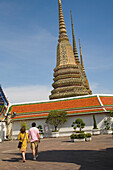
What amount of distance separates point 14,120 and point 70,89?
12712 millimetres

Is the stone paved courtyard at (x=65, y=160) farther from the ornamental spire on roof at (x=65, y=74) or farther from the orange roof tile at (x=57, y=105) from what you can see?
the ornamental spire on roof at (x=65, y=74)

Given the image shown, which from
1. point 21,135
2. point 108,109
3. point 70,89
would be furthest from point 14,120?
point 21,135

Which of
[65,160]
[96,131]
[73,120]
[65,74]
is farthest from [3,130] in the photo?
[65,160]

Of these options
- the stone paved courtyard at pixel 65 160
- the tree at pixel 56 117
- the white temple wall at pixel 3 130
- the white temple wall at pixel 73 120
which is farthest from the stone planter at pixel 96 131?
the stone paved courtyard at pixel 65 160

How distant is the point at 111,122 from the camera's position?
32.0 m

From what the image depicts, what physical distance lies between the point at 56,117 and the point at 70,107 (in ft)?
10.8

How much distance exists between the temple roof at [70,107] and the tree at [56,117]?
3.92 feet

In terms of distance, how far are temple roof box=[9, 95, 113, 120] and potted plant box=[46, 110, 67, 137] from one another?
1.24 meters

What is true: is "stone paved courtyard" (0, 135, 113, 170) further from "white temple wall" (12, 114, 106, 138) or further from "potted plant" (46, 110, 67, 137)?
"white temple wall" (12, 114, 106, 138)

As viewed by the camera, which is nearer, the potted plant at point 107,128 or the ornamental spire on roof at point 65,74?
the potted plant at point 107,128

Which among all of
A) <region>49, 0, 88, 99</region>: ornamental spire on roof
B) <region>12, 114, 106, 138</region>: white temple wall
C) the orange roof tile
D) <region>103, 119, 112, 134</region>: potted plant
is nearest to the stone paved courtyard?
<region>103, 119, 112, 134</region>: potted plant

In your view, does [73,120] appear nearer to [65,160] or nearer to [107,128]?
[107,128]

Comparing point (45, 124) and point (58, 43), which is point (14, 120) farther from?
point (58, 43)

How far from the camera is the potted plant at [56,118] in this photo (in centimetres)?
3212
